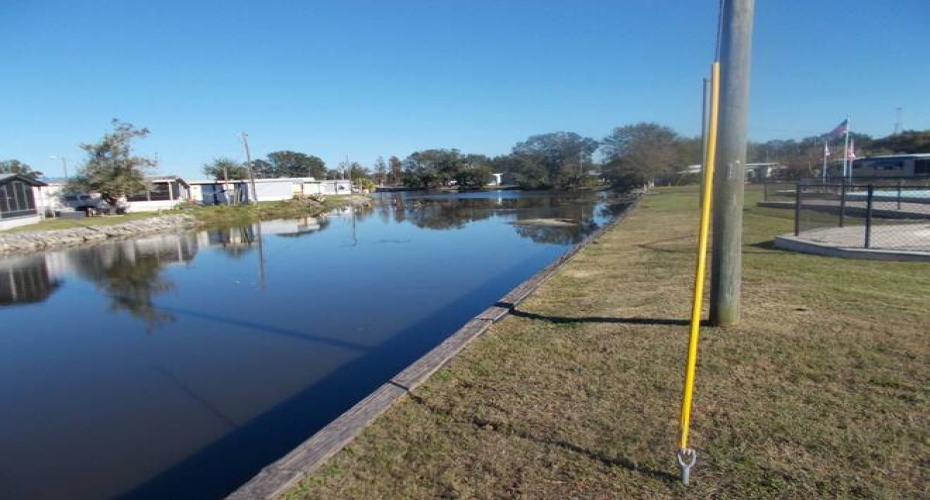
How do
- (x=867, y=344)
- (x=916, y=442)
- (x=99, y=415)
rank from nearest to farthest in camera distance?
(x=916, y=442)
(x=867, y=344)
(x=99, y=415)

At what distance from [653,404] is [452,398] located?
1.58m

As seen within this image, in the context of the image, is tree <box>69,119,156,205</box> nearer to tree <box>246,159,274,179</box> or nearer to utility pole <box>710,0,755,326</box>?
utility pole <box>710,0,755,326</box>

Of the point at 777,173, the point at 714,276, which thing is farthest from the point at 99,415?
the point at 777,173

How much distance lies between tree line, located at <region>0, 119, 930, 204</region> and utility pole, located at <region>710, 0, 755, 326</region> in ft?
130

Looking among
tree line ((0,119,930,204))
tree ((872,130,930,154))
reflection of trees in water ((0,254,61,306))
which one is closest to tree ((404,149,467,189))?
tree line ((0,119,930,204))

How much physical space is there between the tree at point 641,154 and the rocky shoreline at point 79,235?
51.1 metres

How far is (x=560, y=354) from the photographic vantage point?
16.9 ft

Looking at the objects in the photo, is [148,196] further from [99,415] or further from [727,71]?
[727,71]

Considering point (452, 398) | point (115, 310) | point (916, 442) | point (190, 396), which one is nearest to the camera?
point (916, 442)

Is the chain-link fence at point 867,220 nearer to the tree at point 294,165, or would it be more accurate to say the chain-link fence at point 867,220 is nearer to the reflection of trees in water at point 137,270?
the reflection of trees in water at point 137,270

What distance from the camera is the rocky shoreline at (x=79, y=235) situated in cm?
2359

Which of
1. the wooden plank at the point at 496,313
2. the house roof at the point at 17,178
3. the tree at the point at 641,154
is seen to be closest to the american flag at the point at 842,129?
the wooden plank at the point at 496,313

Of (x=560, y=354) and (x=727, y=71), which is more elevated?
(x=727, y=71)

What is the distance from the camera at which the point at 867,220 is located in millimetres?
8758
